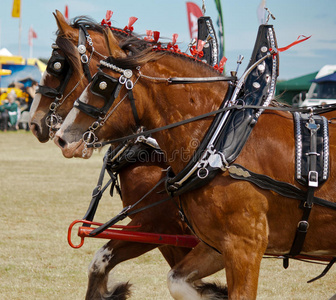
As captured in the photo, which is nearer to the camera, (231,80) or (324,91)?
(231,80)

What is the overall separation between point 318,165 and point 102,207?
5.99 metres

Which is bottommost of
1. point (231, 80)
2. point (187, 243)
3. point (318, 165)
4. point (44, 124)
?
point (187, 243)

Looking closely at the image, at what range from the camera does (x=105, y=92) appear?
3.23 metres

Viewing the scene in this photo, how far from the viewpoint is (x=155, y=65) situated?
3.33 meters

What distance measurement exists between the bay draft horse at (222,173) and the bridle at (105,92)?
12 millimetres

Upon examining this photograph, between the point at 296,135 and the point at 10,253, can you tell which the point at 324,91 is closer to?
the point at 10,253

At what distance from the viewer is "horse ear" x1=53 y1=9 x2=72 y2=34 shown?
401 centimetres

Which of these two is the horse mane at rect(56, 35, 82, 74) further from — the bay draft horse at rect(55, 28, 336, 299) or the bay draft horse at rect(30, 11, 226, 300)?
the bay draft horse at rect(55, 28, 336, 299)

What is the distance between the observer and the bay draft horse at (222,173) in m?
3.06

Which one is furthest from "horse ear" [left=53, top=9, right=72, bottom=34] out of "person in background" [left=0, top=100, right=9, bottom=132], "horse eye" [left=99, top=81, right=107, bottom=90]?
"person in background" [left=0, top=100, right=9, bottom=132]

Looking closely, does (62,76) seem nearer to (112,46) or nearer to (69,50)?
(69,50)

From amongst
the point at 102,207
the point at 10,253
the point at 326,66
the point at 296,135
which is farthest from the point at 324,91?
the point at 296,135

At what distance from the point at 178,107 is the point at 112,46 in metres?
0.55

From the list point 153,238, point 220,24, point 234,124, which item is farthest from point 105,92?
point 220,24
